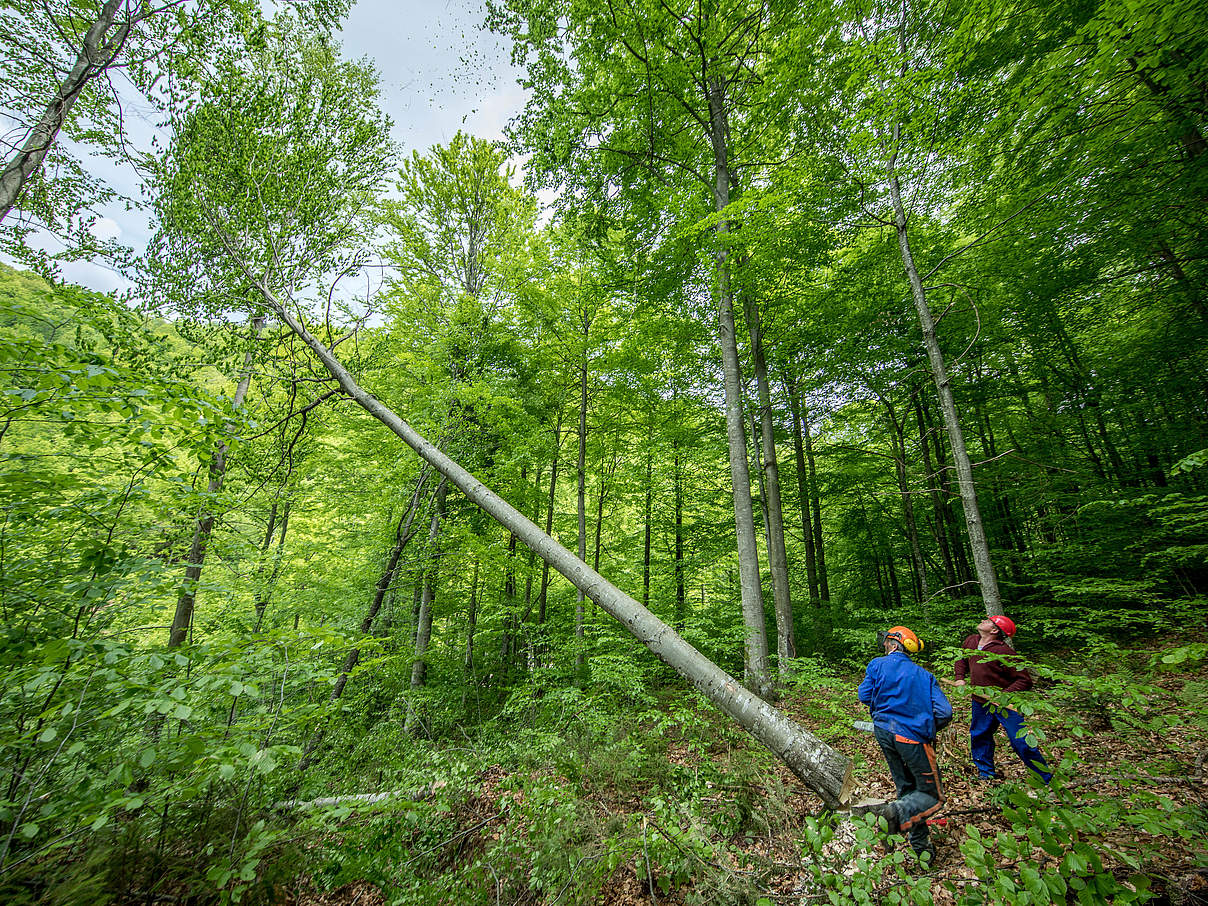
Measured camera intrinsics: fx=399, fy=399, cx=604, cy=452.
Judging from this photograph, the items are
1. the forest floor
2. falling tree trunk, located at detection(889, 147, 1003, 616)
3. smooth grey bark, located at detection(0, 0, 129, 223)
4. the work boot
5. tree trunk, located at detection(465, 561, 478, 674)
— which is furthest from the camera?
tree trunk, located at detection(465, 561, 478, 674)

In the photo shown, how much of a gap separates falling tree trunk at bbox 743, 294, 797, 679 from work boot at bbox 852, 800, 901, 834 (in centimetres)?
468

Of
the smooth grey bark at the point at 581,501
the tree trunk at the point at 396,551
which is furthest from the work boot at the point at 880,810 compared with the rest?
the tree trunk at the point at 396,551

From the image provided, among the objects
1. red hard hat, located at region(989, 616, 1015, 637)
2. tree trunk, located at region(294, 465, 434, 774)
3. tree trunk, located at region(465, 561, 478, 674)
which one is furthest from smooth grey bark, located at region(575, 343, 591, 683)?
red hard hat, located at region(989, 616, 1015, 637)

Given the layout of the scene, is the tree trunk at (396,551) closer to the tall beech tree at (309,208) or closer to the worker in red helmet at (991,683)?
the tall beech tree at (309,208)

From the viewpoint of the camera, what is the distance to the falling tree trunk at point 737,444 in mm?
6098

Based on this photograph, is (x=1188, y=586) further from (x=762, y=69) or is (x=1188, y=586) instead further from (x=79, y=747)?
(x=79, y=747)

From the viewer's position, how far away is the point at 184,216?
5.07 metres

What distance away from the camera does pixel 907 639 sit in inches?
150

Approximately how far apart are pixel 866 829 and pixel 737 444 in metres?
5.46

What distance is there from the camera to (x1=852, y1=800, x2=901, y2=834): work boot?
2.34m

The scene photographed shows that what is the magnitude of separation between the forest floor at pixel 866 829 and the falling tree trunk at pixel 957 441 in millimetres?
1658

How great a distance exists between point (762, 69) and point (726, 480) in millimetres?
10035

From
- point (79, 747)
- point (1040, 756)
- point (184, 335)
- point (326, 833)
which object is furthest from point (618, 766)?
point (184, 335)

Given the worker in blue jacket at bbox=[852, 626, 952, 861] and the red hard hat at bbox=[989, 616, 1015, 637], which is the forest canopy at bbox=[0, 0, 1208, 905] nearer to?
the worker in blue jacket at bbox=[852, 626, 952, 861]
